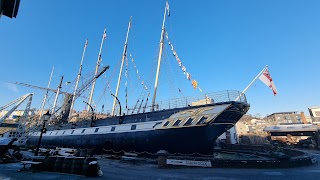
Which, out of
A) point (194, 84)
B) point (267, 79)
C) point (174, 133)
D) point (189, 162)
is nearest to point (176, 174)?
point (189, 162)

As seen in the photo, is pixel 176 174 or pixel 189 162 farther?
pixel 189 162

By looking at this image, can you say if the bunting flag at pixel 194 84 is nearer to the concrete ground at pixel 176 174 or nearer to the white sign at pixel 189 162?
the white sign at pixel 189 162

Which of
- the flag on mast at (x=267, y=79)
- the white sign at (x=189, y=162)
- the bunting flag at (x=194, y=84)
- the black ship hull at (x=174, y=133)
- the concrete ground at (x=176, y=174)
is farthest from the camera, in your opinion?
the bunting flag at (x=194, y=84)

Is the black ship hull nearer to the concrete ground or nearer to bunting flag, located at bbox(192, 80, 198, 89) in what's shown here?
the concrete ground

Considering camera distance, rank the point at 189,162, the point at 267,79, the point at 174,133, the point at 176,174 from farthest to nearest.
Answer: the point at 267,79 → the point at 174,133 → the point at 189,162 → the point at 176,174

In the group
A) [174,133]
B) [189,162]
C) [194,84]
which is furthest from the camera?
[194,84]

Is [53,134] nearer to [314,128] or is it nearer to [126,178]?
[126,178]

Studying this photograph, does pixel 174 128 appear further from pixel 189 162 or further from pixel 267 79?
pixel 267 79

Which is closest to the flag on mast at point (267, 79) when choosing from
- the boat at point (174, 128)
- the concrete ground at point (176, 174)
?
the boat at point (174, 128)

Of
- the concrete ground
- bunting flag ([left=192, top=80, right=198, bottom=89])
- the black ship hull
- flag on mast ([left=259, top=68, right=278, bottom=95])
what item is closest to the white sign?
the concrete ground

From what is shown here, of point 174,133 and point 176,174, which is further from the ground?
point 174,133

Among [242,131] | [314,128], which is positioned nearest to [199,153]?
[314,128]

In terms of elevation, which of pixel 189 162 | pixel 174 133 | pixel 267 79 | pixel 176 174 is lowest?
pixel 176 174

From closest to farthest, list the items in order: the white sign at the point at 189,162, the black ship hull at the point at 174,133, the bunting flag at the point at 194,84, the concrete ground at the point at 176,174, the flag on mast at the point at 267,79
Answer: the concrete ground at the point at 176,174 < the white sign at the point at 189,162 < the black ship hull at the point at 174,133 < the flag on mast at the point at 267,79 < the bunting flag at the point at 194,84
